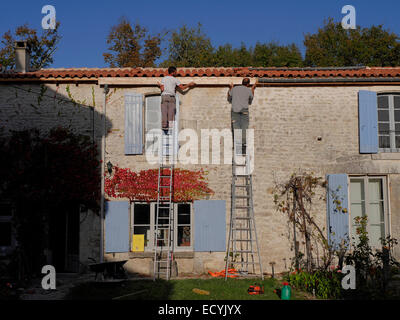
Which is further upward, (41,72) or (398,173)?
(41,72)

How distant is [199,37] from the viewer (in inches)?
1089

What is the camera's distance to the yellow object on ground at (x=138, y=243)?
10.4m

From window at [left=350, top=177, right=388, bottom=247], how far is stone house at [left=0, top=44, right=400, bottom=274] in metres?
0.03

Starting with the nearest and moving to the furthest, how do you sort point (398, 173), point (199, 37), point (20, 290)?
point (20, 290) → point (398, 173) → point (199, 37)

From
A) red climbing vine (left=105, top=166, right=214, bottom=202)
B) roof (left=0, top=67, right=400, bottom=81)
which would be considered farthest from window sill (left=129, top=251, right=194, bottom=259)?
roof (left=0, top=67, right=400, bottom=81)

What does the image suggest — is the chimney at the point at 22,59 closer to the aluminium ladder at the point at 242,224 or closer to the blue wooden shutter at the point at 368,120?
the aluminium ladder at the point at 242,224

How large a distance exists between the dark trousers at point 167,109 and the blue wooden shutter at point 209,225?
2217 mm

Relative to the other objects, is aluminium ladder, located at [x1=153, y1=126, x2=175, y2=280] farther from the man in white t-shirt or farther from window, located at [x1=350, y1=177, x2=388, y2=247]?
window, located at [x1=350, y1=177, x2=388, y2=247]

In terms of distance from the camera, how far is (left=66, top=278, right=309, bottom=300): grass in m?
7.89

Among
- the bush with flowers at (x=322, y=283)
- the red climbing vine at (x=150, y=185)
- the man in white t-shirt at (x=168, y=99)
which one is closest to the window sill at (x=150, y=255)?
the red climbing vine at (x=150, y=185)

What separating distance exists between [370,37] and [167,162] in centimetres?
2086
